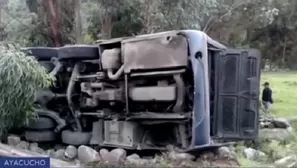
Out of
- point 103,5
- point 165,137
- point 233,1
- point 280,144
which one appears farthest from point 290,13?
point 165,137

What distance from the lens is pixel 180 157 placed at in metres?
7.71

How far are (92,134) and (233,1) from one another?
1661cm

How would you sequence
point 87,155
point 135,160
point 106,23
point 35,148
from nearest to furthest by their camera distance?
point 135,160 < point 87,155 < point 35,148 < point 106,23

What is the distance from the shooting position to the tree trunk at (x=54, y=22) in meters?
17.5

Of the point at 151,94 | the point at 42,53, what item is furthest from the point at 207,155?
the point at 42,53

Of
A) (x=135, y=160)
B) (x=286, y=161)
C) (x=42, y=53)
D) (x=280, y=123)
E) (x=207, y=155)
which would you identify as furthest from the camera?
Answer: (x=280, y=123)

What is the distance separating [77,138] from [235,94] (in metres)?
2.59

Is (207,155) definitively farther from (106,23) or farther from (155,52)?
(106,23)

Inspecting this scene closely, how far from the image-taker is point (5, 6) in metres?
24.1

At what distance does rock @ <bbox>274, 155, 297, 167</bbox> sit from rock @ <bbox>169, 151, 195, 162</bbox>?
1286 mm

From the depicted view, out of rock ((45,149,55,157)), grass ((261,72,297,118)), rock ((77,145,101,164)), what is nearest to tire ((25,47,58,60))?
Result: rock ((45,149,55,157))

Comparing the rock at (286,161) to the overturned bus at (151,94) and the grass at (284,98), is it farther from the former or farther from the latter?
the grass at (284,98)

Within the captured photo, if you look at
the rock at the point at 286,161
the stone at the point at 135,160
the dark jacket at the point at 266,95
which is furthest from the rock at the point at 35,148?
the dark jacket at the point at 266,95

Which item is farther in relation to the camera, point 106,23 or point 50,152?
point 106,23
